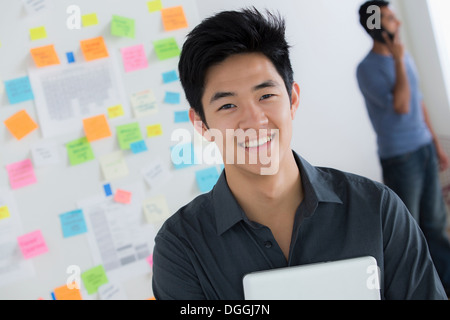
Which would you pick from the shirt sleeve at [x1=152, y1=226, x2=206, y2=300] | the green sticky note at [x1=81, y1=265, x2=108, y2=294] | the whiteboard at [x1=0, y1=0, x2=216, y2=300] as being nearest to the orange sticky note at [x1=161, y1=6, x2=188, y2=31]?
the whiteboard at [x1=0, y1=0, x2=216, y2=300]

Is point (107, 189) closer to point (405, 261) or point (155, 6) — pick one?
point (155, 6)

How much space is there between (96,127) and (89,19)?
39 cm

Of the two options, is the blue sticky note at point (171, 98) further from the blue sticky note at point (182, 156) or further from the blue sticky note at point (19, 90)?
the blue sticky note at point (19, 90)

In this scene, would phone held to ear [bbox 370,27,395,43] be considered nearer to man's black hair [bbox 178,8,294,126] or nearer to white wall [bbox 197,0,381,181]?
white wall [bbox 197,0,381,181]

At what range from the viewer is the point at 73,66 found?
5.87ft

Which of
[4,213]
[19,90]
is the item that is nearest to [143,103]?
[19,90]

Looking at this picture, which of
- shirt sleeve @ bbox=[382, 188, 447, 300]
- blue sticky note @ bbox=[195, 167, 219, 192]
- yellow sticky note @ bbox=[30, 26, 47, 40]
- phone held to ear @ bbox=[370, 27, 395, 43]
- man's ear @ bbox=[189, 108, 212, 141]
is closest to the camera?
shirt sleeve @ bbox=[382, 188, 447, 300]

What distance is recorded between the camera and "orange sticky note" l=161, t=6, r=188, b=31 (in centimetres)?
182

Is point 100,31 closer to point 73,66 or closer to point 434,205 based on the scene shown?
point 73,66

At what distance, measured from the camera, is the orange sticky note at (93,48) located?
1.79 m

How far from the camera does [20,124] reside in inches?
69.5

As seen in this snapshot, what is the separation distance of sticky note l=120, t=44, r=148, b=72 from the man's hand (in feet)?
3.23

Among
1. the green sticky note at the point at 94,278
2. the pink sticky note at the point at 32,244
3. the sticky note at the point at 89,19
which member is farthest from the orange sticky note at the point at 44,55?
the green sticky note at the point at 94,278

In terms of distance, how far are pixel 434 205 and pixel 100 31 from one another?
4.97 ft
